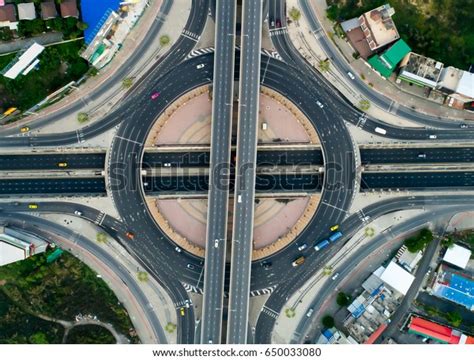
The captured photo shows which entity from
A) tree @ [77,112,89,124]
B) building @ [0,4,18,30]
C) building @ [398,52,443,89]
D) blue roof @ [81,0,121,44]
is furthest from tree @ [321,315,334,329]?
building @ [0,4,18,30]

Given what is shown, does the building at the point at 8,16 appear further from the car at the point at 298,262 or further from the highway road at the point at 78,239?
the car at the point at 298,262

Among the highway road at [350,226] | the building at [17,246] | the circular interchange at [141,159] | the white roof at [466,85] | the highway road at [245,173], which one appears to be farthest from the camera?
the highway road at [350,226]

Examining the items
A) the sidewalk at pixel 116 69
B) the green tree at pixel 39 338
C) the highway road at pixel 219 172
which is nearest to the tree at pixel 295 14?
the highway road at pixel 219 172

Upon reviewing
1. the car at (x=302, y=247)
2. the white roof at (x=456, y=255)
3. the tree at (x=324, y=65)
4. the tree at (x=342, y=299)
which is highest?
the tree at (x=324, y=65)

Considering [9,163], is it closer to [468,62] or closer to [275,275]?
[275,275]

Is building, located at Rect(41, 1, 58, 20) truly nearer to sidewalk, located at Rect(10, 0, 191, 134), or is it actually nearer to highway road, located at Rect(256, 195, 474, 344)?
sidewalk, located at Rect(10, 0, 191, 134)
